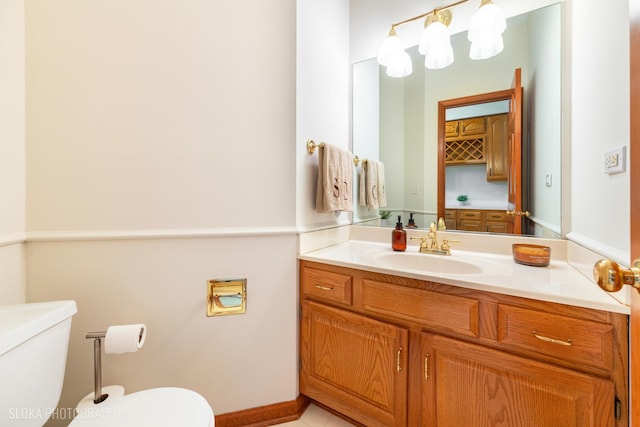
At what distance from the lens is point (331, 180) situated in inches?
56.2

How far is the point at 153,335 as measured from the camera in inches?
45.8

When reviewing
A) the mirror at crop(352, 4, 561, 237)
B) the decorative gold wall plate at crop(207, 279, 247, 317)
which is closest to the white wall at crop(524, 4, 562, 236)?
the mirror at crop(352, 4, 561, 237)

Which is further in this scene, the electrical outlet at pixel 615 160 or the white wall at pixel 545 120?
the white wall at pixel 545 120

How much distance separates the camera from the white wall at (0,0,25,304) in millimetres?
970

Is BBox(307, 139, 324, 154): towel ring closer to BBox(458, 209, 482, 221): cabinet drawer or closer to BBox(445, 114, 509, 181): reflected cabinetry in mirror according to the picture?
BBox(445, 114, 509, 181): reflected cabinetry in mirror

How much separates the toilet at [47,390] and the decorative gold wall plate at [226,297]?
354 millimetres

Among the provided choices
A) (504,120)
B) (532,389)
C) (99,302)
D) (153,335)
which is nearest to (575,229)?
(504,120)

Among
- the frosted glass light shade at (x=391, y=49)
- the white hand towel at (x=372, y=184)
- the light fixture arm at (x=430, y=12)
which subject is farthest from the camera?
the white hand towel at (x=372, y=184)

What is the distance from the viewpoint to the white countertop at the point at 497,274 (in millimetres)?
773

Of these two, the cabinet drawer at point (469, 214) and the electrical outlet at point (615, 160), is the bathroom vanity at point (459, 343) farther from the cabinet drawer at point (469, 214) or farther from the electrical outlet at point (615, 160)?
the electrical outlet at point (615, 160)

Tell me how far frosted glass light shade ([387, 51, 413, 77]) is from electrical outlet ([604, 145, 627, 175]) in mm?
1098

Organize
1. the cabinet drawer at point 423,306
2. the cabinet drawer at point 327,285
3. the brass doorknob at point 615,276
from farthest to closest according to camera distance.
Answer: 1. the cabinet drawer at point 327,285
2. the cabinet drawer at point 423,306
3. the brass doorknob at point 615,276

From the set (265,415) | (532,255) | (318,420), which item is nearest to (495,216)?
(532,255)

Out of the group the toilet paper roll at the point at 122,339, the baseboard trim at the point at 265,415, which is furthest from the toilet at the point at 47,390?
the baseboard trim at the point at 265,415
